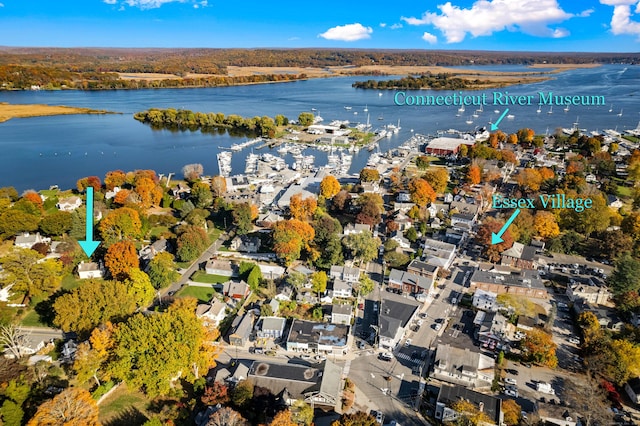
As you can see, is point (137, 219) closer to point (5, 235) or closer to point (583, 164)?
point (5, 235)

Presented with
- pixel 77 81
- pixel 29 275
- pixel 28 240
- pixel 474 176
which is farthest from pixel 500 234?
pixel 77 81

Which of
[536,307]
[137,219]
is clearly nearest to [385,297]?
[536,307]

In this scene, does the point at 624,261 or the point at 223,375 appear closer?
the point at 223,375

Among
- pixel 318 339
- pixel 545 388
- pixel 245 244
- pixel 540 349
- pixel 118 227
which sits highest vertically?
pixel 118 227

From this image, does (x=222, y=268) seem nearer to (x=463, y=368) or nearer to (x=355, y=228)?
(x=355, y=228)

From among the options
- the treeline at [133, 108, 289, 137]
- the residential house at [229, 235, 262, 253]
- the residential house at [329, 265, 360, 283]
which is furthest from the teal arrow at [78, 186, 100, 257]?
the treeline at [133, 108, 289, 137]

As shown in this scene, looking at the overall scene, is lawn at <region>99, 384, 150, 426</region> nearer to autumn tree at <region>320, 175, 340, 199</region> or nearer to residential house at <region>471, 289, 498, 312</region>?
residential house at <region>471, 289, 498, 312</region>
